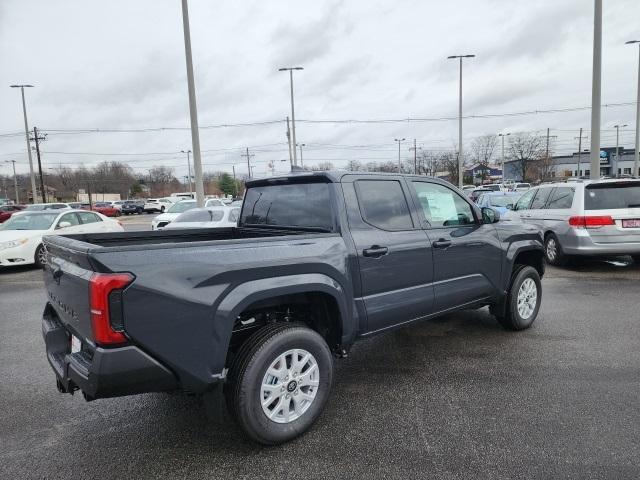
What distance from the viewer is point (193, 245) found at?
2652 mm

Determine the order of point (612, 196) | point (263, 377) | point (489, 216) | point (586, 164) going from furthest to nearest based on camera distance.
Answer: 1. point (586, 164)
2. point (612, 196)
3. point (489, 216)
4. point (263, 377)

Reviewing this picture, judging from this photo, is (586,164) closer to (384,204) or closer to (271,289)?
(384,204)

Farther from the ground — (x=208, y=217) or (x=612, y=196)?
(x=612, y=196)

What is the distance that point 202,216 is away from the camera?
1371 cm

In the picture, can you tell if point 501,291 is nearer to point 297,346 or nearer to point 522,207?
point 297,346

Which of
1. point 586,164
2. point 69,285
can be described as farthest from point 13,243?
point 586,164

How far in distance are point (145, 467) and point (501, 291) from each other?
3853 mm

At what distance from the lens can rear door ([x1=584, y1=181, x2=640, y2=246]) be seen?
26.8ft

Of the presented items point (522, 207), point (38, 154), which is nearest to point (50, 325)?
point (522, 207)

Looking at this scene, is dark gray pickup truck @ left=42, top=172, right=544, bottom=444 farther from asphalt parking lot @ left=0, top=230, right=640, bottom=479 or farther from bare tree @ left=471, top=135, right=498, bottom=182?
bare tree @ left=471, top=135, right=498, bottom=182

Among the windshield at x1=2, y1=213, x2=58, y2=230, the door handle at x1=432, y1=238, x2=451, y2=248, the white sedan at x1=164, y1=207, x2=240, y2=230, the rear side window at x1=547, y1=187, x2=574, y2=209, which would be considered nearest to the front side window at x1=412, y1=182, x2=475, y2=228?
the door handle at x1=432, y1=238, x2=451, y2=248

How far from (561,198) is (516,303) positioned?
16.7 ft

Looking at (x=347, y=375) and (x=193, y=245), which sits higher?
(x=193, y=245)

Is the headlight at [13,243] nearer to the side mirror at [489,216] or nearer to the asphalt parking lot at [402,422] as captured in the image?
the asphalt parking lot at [402,422]
